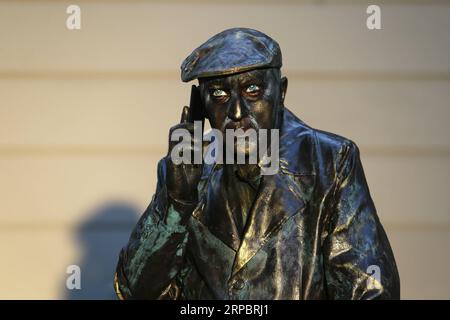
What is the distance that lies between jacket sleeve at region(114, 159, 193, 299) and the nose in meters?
0.30

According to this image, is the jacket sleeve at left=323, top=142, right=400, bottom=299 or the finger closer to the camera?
the jacket sleeve at left=323, top=142, right=400, bottom=299

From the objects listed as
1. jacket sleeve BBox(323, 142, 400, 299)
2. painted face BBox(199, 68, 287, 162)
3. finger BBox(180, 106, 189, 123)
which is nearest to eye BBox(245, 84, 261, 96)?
painted face BBox(199, 68, 287, 162)

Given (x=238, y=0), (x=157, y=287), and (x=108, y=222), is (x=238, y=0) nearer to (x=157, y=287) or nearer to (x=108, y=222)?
(x=108, y=222)

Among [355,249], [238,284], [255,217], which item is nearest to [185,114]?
[255,217]

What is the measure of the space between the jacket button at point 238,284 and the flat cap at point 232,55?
24.4 inches

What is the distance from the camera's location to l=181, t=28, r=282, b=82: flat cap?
14.4 feet

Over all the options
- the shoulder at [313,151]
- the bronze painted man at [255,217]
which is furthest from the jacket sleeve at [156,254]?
the shoulder at [313,151]

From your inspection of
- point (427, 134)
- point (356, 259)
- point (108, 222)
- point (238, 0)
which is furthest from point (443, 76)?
point (356, 259)

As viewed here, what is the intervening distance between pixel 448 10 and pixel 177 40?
4.63 ft

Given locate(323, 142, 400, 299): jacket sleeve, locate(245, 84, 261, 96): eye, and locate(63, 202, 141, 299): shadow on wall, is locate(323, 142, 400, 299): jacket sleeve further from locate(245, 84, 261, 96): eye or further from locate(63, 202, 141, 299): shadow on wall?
locate(63, 202, 141, 299): shadow on wall

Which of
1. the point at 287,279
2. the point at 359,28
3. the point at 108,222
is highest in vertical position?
the point at 359,28

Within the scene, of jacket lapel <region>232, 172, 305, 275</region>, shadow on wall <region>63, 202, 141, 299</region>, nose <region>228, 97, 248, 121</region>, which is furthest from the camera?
shadow on wall <region>63, 202, 141, 299</region>

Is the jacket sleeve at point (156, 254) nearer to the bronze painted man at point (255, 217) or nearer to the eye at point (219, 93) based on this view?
the bronze painted man at point (255, 217)
